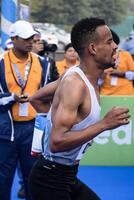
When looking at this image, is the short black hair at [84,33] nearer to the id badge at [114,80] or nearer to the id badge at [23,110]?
the id badge at [23,110]

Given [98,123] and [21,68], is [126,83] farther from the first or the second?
[98,123]

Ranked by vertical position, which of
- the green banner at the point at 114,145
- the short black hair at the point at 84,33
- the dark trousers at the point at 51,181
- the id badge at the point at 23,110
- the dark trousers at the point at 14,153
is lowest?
the green banner at the point at 114,145

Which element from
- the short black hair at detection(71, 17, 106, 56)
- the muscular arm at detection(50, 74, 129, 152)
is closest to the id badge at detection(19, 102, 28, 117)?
the short black hair at detection(71, 17, 106, 56)

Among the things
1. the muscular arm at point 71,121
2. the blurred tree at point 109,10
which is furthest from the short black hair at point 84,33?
the blurred tree at point 109,10

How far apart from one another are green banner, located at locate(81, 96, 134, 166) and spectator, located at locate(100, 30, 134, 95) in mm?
303

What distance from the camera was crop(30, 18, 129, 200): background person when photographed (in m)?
2.90

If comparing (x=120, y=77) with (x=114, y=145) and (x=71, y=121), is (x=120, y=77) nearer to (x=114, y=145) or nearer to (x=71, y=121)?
(x=114, y=145)

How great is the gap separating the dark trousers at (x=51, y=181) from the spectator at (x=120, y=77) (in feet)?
12.2

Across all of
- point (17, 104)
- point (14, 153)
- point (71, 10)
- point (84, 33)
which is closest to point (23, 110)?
point (17, 104)

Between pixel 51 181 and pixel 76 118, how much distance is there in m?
0.46

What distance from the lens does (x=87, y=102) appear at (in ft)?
9.82

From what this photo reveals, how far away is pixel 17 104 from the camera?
453cm

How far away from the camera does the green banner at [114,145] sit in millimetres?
6738

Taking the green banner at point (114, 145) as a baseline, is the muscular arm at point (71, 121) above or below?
above
